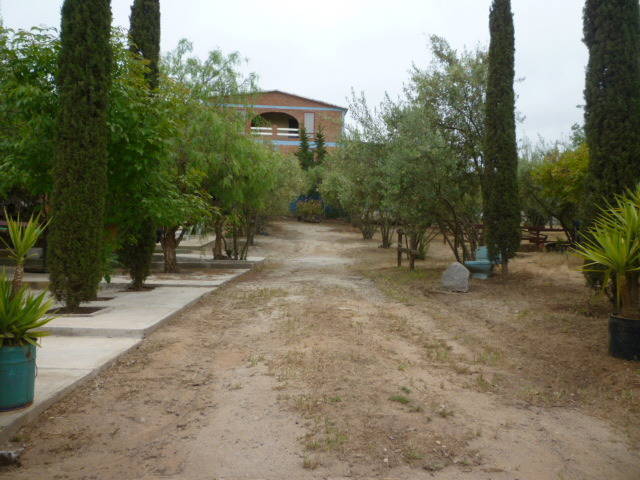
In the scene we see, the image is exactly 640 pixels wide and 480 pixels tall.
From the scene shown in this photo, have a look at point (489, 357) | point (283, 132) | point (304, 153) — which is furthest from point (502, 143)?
point (283, 132)

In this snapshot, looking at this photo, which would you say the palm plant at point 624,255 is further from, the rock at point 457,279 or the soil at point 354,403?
the rock at point 457,279

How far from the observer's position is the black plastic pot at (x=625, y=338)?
557 centimetres

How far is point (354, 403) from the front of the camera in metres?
4.34

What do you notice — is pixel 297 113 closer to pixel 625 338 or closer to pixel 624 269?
pixel 624 269

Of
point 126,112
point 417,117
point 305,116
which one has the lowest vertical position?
point 126,112

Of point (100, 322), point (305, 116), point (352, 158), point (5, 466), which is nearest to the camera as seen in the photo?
point (5, 466)

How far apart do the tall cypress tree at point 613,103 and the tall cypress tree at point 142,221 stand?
8.13 metres

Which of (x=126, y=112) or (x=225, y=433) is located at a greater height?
(x=126, y=112)

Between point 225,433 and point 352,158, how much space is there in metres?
14.0

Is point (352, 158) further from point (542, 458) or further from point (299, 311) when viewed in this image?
point (542, 458)

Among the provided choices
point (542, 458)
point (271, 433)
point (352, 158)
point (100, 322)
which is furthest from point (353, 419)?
point (352, 158)

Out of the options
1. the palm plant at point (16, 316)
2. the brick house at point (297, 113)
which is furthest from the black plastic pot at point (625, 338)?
the brick house at point (297, 113)

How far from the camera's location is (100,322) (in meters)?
7.19

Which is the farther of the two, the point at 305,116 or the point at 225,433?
the point at 305,116
